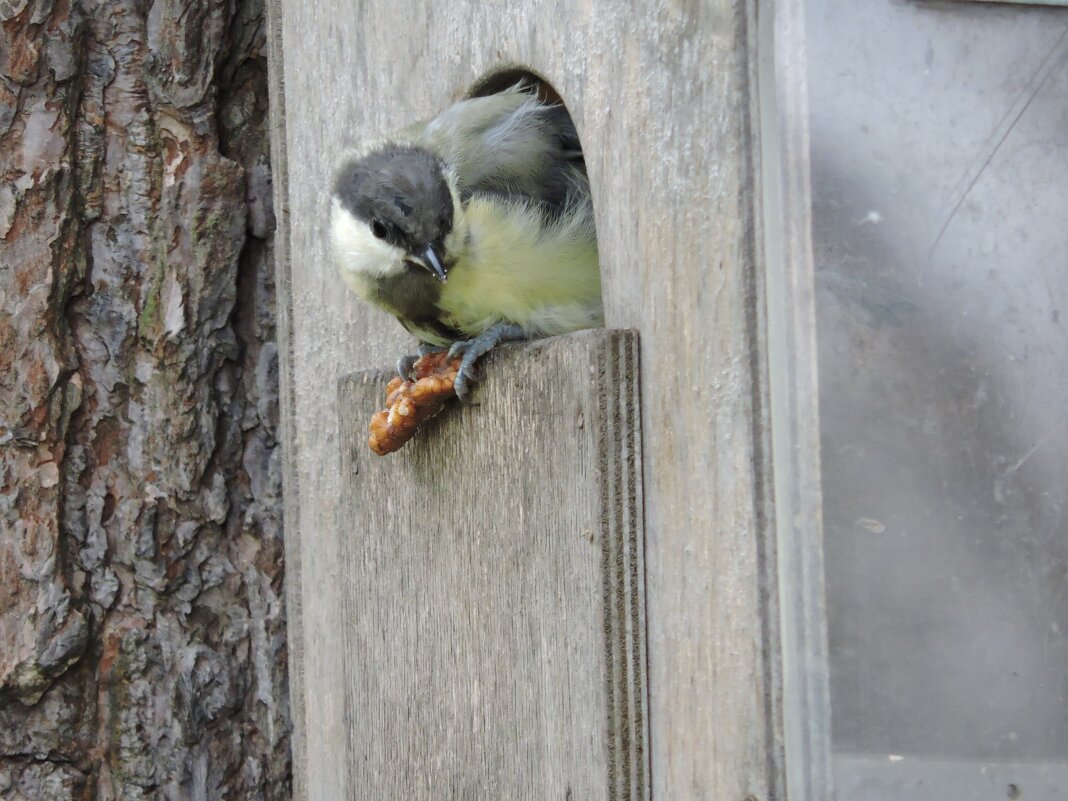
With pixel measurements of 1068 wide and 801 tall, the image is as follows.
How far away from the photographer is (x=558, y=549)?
1.05m

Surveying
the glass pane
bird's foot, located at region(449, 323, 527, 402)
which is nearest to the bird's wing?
bird's foot, located at region(449, 323, 527, 402)

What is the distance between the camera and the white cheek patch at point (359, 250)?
132 cm

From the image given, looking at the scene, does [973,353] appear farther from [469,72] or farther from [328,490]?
[328,490]

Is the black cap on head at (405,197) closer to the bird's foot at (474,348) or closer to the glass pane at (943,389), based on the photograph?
the bird's foot at (474,348)

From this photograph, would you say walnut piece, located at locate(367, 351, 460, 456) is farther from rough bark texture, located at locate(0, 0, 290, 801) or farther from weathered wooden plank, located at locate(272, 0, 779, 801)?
rough bark texture, located at locate(0, 0, 290, 801)

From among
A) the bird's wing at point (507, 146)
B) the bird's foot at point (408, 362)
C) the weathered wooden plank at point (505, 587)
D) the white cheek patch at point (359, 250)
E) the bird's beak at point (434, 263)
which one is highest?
the bird's wing at point (507, 146)

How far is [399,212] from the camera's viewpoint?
129 centimetres

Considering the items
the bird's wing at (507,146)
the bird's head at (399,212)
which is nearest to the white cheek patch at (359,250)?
the bird's head at (399,212)

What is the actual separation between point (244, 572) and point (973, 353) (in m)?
1.23

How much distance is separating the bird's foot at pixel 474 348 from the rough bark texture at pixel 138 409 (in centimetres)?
67

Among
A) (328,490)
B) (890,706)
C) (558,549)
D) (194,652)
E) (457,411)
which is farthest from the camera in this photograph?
(194,652)

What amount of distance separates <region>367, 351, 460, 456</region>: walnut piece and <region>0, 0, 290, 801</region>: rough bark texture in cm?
63

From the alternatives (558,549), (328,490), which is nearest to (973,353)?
(558,549)

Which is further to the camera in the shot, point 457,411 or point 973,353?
point 457,411
